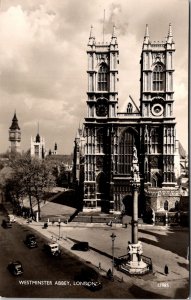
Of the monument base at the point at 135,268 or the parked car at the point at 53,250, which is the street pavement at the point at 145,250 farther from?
the parked car at the point at 53,250

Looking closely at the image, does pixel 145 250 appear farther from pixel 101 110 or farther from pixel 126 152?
pixel 101 110

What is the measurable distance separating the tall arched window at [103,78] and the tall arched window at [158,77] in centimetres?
702

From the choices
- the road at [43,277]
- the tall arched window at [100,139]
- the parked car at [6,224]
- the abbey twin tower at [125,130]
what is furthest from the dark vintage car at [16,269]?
the tall arched window at [100,139]

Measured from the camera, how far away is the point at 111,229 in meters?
42.9

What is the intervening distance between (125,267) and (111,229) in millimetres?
14603

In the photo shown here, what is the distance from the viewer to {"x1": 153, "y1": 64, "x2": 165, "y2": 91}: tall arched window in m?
51.1

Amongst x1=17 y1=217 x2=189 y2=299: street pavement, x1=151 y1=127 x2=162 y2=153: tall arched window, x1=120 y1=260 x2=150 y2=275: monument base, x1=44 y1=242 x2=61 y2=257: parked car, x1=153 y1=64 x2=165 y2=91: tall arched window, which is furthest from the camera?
x1=151 y1=127 x2=162 y2=153: tall arched window

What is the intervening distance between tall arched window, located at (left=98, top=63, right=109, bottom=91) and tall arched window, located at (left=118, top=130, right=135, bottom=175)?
739 centimetres

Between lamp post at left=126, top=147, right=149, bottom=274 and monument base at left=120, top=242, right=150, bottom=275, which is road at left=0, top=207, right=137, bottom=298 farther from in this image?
lamp post at left=126, top=147, right=149, bottom=274

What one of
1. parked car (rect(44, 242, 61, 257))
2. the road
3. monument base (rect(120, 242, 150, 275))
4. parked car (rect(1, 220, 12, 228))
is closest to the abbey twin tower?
parked car (rect(1, 220, 12, 228))

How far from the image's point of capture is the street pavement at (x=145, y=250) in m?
24.8

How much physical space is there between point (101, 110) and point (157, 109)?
8.20 meters

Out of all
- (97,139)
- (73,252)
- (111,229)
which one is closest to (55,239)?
(73,252)

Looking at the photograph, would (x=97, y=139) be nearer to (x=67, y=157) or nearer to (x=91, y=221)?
(x=91, y=221)
